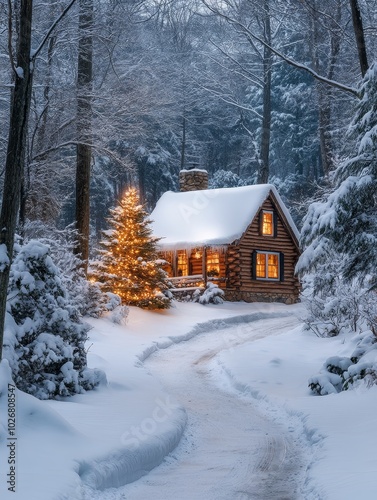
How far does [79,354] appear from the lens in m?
11.5

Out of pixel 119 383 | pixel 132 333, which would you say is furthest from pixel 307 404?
pixel 132 333

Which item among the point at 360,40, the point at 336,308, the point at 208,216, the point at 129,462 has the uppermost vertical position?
the point at 360,40

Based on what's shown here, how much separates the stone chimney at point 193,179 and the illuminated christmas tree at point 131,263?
Result: 12.9 m

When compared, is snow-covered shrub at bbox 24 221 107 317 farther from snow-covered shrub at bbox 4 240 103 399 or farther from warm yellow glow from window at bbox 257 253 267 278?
warm yellow glow from window at bbox 257 253 267 278

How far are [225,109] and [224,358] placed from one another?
1502 inches

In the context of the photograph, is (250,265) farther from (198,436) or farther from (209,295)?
(198,436)

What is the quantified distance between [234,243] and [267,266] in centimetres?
334

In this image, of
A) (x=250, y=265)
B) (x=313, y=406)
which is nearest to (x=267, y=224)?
(x=250, y=265)

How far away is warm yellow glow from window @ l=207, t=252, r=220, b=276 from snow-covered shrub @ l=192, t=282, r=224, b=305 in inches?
106

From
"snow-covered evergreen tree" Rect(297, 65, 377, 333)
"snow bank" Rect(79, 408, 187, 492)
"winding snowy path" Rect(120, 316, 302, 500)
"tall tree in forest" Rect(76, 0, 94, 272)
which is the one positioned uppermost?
"tall tree in forest" Rect(76, 0, 94, 272)

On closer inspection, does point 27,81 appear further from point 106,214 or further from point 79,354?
point 106,214

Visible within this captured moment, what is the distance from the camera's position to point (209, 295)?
98.8 feet

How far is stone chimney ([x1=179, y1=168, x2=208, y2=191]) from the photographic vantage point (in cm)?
3891

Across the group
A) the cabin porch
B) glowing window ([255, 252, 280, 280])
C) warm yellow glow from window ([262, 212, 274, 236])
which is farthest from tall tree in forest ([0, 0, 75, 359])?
warm yellow glow from window ([262, 212, 274, 236])
